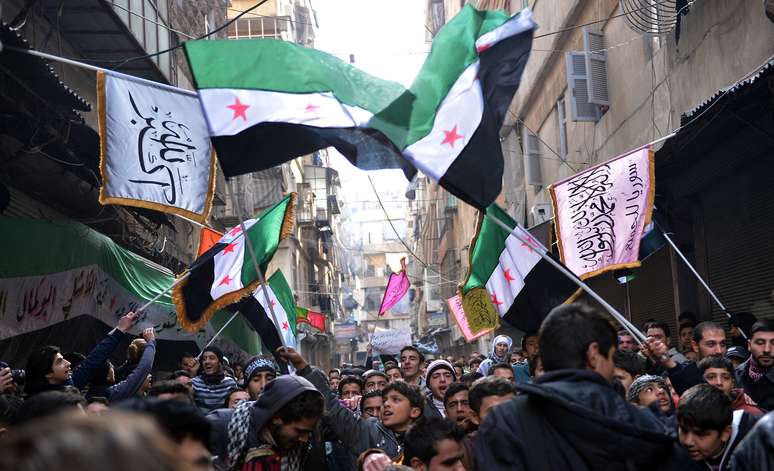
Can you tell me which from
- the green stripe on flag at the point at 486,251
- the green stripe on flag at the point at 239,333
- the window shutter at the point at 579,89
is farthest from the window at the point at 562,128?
the green stripe on flag at the point at 486,251

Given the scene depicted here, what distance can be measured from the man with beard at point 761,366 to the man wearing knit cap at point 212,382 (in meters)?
4.34

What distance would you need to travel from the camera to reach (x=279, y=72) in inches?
246

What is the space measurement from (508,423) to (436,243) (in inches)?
2240

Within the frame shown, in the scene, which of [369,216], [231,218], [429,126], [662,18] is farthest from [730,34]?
[369,216]

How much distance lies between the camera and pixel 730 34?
33.0 feet

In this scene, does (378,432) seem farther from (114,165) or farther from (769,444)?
(114,165)

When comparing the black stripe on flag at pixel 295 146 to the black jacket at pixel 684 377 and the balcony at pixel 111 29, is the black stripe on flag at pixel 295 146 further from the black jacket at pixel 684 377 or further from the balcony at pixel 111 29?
the balcony at pixel 111 29

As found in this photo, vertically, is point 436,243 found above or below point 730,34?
above

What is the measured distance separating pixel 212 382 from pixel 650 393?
449cm

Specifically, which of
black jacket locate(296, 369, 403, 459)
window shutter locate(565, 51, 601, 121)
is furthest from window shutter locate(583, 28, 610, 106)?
black jacket locate(296, 369, 403, 459)

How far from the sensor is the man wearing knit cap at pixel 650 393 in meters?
5.17

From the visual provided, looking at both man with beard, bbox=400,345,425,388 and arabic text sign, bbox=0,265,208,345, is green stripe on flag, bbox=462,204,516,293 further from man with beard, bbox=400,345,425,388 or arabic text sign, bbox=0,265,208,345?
arabic text sign, bbox=0,265,208,345

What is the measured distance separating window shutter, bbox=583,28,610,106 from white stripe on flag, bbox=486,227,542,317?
25.4 feet

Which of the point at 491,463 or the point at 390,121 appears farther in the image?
the point at 390,121
